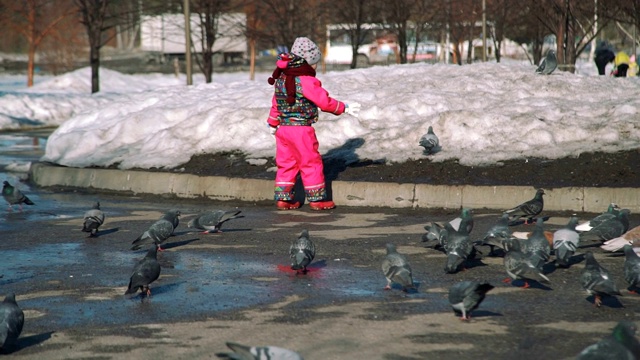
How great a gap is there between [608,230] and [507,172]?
3774 millimetres

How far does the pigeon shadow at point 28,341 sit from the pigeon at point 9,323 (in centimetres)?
3

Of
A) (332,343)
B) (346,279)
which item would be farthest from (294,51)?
(332,343)

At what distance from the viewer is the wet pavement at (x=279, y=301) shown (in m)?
5.88

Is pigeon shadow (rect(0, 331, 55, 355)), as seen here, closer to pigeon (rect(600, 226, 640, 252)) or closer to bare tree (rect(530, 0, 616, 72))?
pigeon (rect(600, 226, 640, 252))

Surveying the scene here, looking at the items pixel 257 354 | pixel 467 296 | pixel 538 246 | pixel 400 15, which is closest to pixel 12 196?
pixel 538 246

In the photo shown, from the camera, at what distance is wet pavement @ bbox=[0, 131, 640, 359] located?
588 cm

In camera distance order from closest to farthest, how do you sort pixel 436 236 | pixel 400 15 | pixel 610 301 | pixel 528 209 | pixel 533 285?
1. pixel 610 301
2. pixel 533 285
3. pixel 436 236
4. pixel 528 209
5. pixel 400 15

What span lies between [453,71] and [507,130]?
4.89 m

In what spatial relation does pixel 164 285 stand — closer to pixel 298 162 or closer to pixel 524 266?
pixel 524 266

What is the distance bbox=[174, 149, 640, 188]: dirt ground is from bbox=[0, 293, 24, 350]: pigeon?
7316 millimetres

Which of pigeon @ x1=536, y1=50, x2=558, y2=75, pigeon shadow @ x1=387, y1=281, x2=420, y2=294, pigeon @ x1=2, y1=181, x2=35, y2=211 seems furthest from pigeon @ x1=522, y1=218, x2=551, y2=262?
pigeon @ x1=536, y1=50, x2=558, y2=75

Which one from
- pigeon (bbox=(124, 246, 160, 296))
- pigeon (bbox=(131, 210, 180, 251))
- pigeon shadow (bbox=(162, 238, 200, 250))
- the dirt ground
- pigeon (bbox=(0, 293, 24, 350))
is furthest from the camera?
the dirt ground

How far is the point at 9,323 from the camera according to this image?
579 cm

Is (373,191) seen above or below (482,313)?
above
